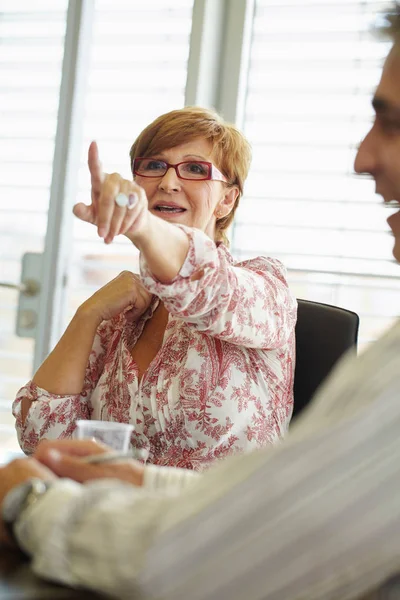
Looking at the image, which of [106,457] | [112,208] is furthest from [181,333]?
[106,457]

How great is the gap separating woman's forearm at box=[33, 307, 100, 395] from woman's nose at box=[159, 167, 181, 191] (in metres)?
0.34

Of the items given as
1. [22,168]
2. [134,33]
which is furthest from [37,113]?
[134,33]

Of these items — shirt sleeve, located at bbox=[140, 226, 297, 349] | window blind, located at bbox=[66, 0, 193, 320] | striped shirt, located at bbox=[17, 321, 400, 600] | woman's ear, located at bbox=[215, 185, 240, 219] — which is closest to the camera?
striped shirt, located at bbox=[17, 321, 400, 600]

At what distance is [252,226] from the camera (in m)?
2.88

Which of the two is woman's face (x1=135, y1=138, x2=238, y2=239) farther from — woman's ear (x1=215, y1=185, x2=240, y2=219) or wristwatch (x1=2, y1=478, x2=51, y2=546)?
wristwatch (x1=2, y1=478, x2=51, y2=546)

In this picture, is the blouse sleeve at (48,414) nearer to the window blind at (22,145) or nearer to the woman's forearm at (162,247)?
the woman's forearm at (162,247)

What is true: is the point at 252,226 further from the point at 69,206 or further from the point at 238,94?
the point at 69,206

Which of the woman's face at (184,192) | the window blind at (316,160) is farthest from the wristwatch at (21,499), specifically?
the window blind at (316,160)

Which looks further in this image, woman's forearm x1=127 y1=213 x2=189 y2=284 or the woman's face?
the woman's face

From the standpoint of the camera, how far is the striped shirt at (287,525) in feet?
2.19

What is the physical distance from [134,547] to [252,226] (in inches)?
88.4

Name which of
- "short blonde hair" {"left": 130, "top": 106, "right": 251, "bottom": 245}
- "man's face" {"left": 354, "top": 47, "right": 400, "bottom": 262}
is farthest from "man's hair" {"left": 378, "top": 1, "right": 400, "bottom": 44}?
"short blonde hair" {"left": 130, "top": 106, "right": 251, "bottom": 245}

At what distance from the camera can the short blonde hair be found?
192 centimetres

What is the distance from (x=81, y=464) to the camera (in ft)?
3.32
